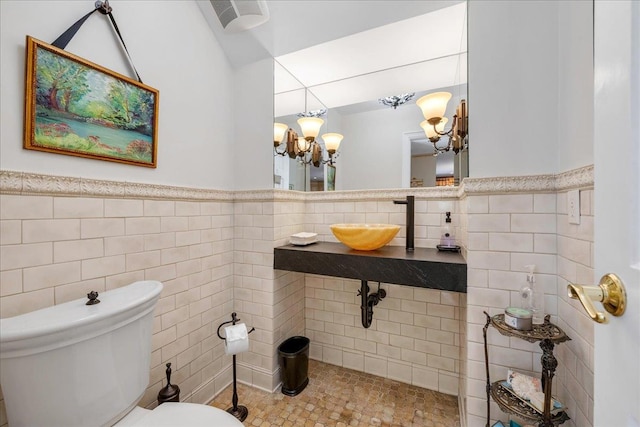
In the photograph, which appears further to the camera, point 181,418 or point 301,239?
point 301,239

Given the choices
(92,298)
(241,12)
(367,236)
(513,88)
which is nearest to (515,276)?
(367,236)

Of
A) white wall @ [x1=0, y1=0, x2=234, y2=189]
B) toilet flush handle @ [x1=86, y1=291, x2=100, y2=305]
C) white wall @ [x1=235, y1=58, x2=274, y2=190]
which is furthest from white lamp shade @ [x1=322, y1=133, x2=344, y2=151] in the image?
toilet flush handle @ [x1=86, y1=291, x2=100, y2=305]

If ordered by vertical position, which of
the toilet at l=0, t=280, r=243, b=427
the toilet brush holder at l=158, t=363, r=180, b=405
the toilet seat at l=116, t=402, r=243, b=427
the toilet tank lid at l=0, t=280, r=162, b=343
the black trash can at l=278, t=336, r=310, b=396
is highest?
the toilet tank lid at l=0, t=280, r=162, b=343

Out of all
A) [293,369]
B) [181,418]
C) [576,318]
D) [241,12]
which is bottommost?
[293,369]

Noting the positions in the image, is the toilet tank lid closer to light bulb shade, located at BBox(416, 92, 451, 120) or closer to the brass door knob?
the brass door knob

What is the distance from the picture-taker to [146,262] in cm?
134

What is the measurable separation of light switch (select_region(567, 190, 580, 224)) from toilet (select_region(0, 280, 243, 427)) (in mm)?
1453

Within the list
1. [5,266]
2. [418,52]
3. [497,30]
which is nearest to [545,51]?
[497,30]

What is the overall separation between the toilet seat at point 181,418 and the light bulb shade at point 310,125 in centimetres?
178

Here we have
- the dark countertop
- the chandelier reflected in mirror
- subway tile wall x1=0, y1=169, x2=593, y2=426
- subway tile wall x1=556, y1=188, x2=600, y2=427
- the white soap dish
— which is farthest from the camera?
the chandelier reflected in mirror

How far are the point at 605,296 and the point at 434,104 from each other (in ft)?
4.56

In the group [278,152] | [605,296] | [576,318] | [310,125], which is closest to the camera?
[605,296]

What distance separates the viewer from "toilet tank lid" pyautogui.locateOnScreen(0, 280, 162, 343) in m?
0.77

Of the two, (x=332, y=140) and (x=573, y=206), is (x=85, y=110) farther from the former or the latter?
(x=573, y=206)
